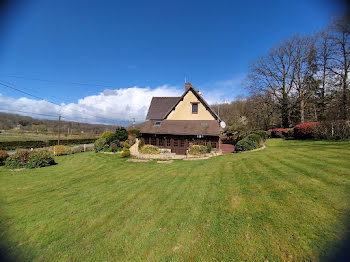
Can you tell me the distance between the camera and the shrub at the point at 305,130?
1519 centimetres

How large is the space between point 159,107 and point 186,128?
8.80 m

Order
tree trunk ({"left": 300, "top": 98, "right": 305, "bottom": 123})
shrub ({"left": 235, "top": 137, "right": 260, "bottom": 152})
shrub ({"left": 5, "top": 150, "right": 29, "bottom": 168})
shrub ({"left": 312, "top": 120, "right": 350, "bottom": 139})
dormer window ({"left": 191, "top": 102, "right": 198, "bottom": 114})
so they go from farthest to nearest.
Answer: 1. tree trunk ({"left": 300, "top": 98, "right": 305, "bottom": 123})
2. dormer window ({"left": 191, "top": 102, "right": 198, "bottom": 114})
3. shrub ({"left": 235, "top": 137, "right": 260, "bottom": 152})
4. shrub ({"left": 5, "top": 150, "right": 29, "bottom": 168})
5. shrub ({"left": 312, "top": 120, "right": 350, "bottom": 139})

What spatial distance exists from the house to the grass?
11.5 meters

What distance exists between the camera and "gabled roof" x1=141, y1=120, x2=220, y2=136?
59.4 ft

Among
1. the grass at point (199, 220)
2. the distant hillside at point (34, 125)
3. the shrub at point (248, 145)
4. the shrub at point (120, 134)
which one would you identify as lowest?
the grass at point (199, 220)

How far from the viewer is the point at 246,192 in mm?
5090

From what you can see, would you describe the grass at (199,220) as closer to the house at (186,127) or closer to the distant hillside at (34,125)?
the house at (186,127)

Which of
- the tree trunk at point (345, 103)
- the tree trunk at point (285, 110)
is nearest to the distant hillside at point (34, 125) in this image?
the tree trunk at point (285, 110)

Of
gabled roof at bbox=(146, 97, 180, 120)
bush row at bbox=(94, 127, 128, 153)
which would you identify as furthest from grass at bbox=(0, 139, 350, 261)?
gabled roof at bbox=(146, 97, 180, 120)

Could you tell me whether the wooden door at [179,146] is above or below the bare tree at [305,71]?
below

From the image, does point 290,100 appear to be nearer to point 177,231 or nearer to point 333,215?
point 333,215

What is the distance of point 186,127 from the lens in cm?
1941

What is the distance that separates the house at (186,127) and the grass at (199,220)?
37.6 ft

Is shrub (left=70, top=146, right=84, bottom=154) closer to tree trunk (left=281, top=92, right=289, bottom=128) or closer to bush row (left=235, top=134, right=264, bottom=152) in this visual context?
bush row (left=235, top=134, right=264, bottom=152)
